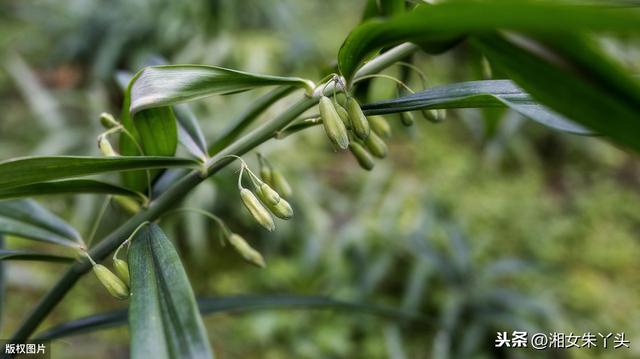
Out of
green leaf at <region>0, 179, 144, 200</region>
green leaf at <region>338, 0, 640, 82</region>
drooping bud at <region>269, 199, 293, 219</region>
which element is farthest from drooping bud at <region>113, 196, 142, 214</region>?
green leaf at <region>338, 0, 640, 82</region>

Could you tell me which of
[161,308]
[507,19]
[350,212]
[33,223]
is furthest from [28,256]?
[350,212]

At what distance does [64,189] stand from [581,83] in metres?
0.34

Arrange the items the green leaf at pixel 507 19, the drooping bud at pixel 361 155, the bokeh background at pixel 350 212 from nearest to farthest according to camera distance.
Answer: the green leaf at pixel 507 19
the drooping bud at pixel 361 155
the bokeh background at pixel 350 212

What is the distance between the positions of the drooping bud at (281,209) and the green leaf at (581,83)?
0.66 feet

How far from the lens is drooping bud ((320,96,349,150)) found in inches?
14.4

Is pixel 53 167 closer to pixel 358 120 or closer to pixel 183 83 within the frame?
pixel 183 83

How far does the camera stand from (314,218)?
1.60m

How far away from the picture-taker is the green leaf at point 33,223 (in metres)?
0.45

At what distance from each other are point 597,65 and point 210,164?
0.27 meters

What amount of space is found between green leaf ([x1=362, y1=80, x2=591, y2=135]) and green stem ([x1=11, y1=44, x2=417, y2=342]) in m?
0.04

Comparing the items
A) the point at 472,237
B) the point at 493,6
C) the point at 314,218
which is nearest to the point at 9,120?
the point at 314,218

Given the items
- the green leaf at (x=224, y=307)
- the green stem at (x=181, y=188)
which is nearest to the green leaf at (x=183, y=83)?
the green stem at (x=181, y=188)

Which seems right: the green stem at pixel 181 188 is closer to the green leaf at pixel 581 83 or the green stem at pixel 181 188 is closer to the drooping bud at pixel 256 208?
the drooping bud at pixel 256 208

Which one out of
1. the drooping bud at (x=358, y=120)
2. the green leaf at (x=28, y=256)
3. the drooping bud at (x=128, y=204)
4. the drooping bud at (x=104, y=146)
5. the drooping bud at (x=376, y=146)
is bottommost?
the green leaf at (x=28, y=256)
